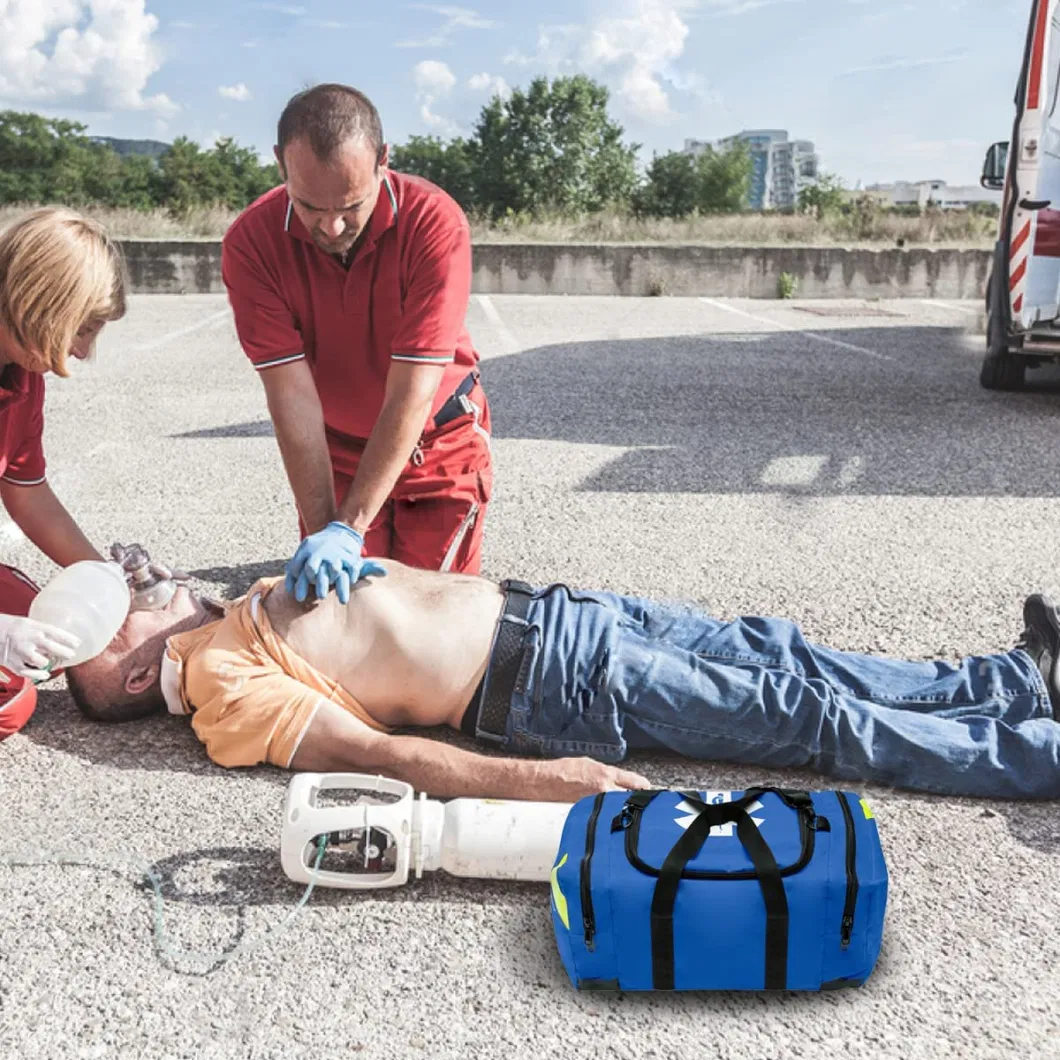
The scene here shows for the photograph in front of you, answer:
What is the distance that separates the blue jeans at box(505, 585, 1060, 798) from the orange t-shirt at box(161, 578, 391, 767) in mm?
486

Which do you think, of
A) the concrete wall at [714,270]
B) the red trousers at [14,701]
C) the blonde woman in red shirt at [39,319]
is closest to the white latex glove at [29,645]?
the blonde woman in red shirt at [39,319]

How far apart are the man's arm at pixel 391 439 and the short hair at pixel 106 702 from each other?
71 centimetres

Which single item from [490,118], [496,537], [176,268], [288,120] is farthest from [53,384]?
[490,118]

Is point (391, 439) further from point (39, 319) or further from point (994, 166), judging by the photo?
point (994, 166)

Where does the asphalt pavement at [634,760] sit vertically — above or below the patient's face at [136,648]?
below

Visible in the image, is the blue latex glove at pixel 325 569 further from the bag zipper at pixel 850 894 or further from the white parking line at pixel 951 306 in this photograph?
the white parking line at pixel 951 306

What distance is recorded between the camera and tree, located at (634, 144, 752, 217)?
64.0 metres

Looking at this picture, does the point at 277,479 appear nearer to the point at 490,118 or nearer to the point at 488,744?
the point at 488,744

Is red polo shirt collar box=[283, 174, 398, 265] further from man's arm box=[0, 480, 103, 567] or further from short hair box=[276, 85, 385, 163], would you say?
man's arm box=[0, 480, 103, 567]

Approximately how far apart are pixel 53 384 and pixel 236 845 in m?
6.71

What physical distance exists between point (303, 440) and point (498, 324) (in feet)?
30.2

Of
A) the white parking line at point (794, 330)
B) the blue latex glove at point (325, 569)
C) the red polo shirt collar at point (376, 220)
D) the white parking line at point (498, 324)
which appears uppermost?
the red polo shirt collar at point (376, 220)

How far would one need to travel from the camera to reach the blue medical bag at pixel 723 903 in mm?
1924

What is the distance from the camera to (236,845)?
2518mm
